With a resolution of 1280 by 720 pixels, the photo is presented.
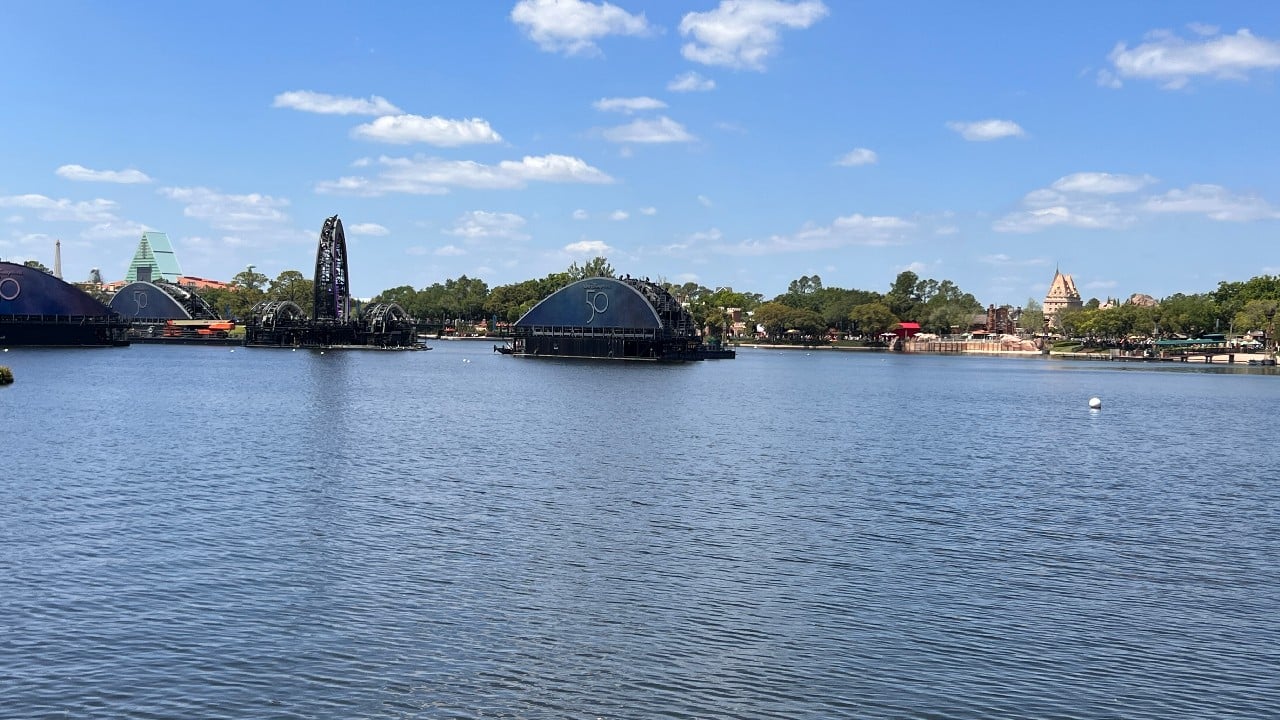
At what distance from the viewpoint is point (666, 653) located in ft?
83.7

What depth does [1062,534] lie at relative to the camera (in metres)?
40.5

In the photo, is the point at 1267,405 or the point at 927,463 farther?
the point at 1267,405

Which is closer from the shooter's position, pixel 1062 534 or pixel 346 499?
pixel 1062 534

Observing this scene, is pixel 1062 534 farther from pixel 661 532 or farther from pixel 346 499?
pixel 346 499

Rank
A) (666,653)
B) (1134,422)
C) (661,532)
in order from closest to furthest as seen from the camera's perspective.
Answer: (666,653) → (661,532) → (1134,422)

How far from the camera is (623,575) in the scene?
108 ft

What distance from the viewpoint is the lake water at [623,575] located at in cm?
2319

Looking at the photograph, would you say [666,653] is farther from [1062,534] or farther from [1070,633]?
[1062,534]

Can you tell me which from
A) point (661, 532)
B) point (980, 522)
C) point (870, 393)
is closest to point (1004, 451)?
point (980, 522)

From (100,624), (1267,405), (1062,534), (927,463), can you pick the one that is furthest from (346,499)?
(1267,405)

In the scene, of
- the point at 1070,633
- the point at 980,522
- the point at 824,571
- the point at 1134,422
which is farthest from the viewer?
the point at 1134,422

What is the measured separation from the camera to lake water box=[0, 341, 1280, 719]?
76.1 feet

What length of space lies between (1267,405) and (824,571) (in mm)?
105877

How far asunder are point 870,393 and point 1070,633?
106 metres
